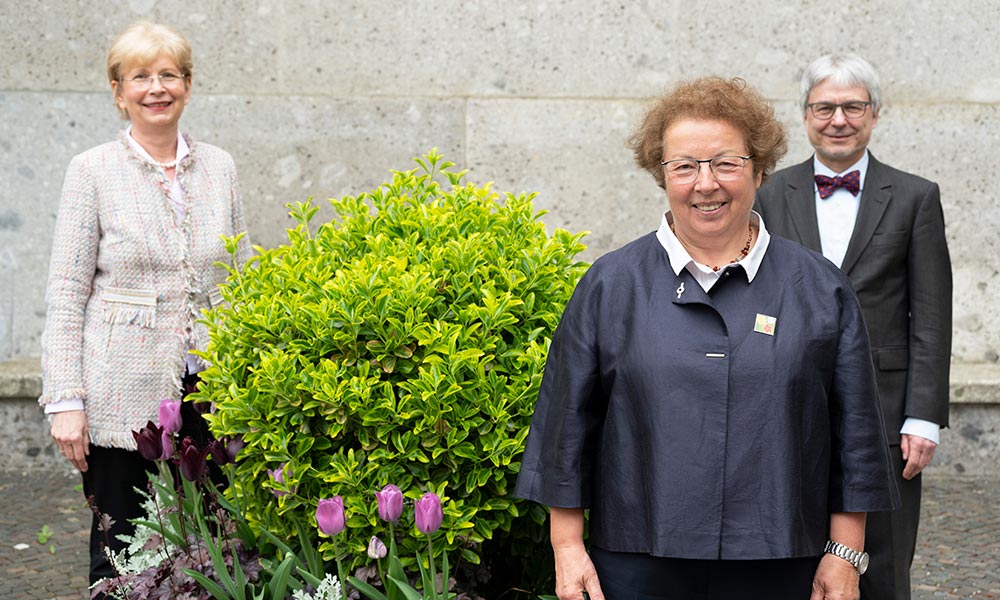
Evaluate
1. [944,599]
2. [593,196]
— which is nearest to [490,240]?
[944,599]

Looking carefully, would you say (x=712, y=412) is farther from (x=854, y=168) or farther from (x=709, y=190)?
(x=854, y=168)

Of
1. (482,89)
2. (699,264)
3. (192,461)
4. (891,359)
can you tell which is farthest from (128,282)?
(482,89)

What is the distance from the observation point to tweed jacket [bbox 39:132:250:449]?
400cm

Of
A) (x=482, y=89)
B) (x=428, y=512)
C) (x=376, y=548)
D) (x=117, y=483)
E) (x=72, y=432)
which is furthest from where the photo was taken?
(x=482, y=89)

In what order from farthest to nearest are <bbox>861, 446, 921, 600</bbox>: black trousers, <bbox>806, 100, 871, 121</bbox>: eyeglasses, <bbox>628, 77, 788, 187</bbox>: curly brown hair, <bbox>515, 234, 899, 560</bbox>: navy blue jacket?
<bbox>806, 100, 871, 121</bbox>: eyeglasses
<bbox>861, 446, 921, 600</bbox>: black trousers
<bbox>628, 77, 788, 187</bbox>: curly brown hair
<bbox>515, 234, 899, 560</bbox>: navy blue jacket

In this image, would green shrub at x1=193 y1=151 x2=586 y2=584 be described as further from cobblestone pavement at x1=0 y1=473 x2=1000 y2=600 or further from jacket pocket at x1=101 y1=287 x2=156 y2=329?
cobblestone pavement at x1=0 y1=473 x2=1000 y2=600

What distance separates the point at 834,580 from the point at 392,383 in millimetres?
1302

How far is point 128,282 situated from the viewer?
4055 mm

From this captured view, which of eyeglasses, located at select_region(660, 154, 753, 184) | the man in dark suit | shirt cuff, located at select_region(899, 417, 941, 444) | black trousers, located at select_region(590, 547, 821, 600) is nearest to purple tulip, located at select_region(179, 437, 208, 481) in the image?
black trousers, located at select_region(590, 547, 821, 600)

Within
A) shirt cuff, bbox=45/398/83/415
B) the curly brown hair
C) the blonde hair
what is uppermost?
the blonde hair

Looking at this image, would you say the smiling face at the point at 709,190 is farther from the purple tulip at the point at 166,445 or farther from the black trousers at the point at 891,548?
the purple tulip at the point at 166,445

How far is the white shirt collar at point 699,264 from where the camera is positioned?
278 cm

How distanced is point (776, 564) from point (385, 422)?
44.9 inches

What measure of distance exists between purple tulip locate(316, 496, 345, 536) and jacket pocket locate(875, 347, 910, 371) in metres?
1.84
